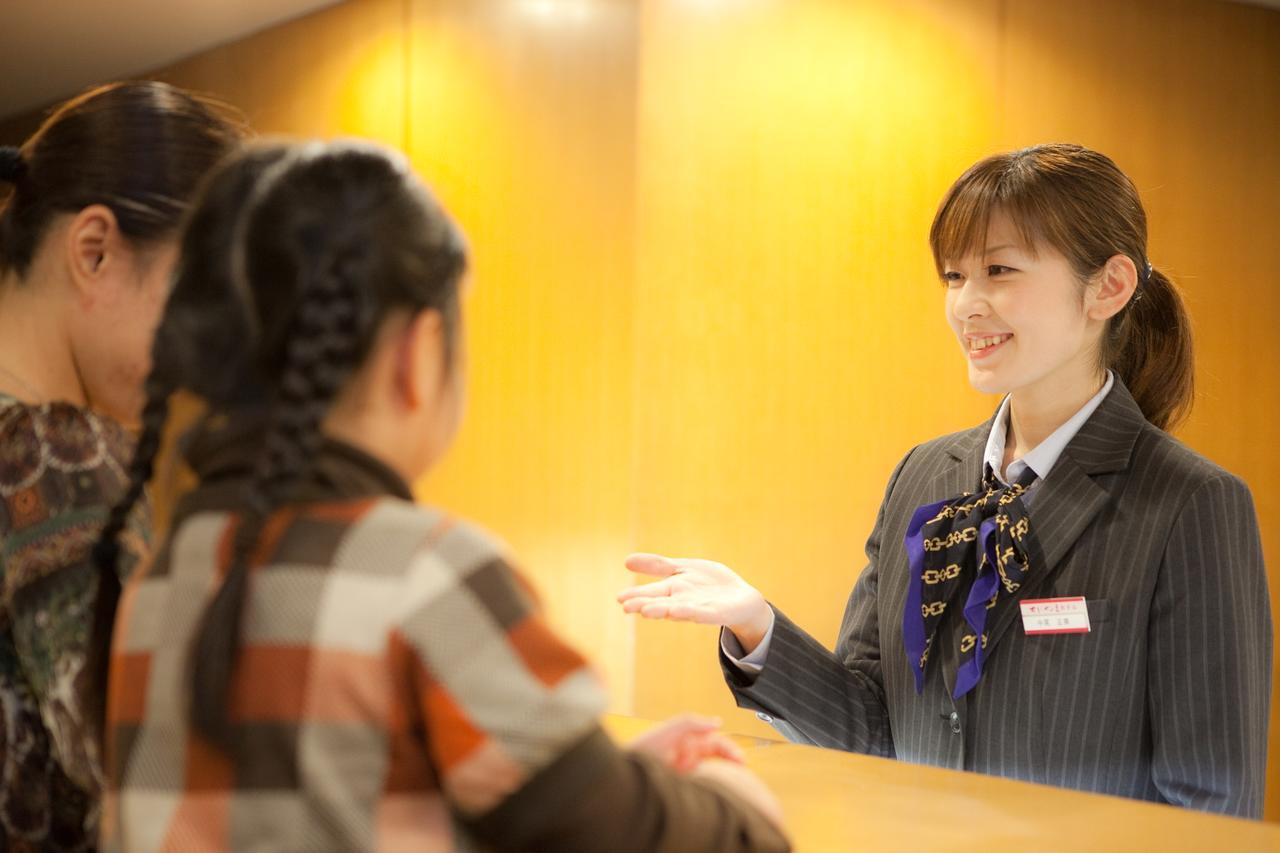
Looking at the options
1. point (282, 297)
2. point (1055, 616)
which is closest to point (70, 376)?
point (282, 297)

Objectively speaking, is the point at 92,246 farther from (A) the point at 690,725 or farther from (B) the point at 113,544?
(A) the point at 690,725

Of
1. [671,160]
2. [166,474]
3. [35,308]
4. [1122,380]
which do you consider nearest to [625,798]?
[166,474]

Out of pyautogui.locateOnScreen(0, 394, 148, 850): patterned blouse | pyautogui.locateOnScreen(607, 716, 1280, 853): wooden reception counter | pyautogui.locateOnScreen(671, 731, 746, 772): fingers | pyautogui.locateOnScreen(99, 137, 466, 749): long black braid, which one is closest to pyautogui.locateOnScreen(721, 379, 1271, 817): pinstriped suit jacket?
pyautogui.locateOnScreen(607, 716, 1280, 853): wooden reception counter

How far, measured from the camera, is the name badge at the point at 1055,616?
180cm

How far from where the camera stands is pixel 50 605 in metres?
0.98

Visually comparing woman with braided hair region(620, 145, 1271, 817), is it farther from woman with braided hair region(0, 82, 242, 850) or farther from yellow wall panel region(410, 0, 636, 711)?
yellow wall panel region(410, 0, 636, 711)

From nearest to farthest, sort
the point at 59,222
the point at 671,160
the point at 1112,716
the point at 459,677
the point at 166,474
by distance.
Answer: the point at 459,677 < the point at 166,474 < the point at 59,222 < the point at 1112,716 < the point at 671,160

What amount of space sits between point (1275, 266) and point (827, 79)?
1871 mm

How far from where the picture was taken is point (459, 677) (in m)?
0.72

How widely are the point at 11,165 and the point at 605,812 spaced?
2.85 ft

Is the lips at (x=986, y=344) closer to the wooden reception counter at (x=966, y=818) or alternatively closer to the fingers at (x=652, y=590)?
the fingers at (x=652, y=590)

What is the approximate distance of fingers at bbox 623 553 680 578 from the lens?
1.55m

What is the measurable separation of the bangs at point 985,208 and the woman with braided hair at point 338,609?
1321 mm

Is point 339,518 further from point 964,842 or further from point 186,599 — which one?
point 964,842
